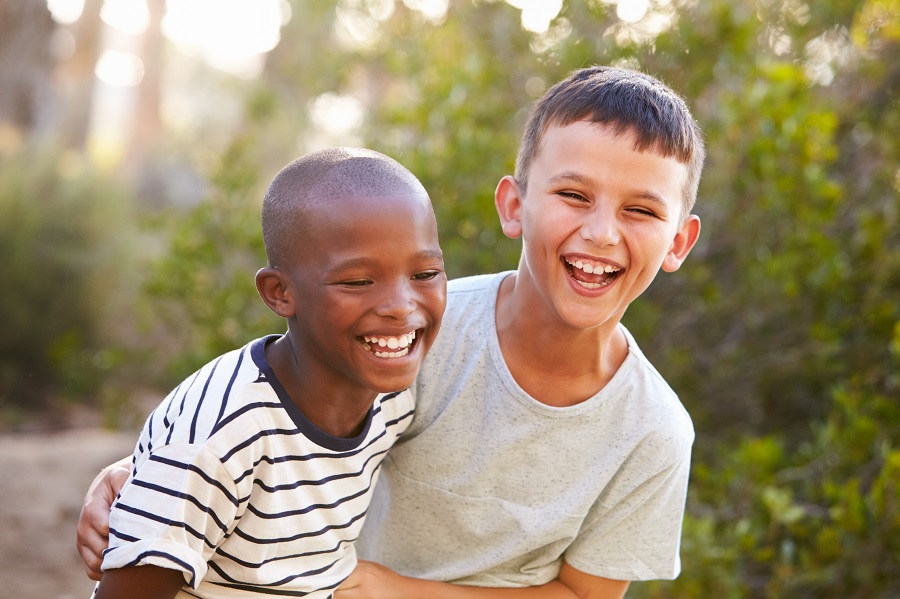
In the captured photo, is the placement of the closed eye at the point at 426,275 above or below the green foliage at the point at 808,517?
above

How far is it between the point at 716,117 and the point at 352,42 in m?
2.92

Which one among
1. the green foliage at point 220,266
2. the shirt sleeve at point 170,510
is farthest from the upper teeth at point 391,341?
the green foliage at point 220,266

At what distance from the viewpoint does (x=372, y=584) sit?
1939 millimetres

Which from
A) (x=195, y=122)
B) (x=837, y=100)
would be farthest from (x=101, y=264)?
(x=195, y=122)

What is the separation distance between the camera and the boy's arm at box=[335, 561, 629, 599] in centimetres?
195

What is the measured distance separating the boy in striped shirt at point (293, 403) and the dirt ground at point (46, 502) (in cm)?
289

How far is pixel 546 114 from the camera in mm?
2027

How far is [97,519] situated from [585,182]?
1168 millimetres

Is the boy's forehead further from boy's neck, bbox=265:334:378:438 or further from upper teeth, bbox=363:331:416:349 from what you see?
boy's neck, bbox=265:334:378:438

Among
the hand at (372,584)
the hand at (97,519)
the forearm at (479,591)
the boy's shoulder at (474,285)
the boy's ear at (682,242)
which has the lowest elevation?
the forearm at (479,591)

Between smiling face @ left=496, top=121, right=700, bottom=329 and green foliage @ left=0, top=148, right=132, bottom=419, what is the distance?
4842mm

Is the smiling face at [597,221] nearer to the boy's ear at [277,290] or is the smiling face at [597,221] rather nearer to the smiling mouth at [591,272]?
the smiling mouth at [591,272]

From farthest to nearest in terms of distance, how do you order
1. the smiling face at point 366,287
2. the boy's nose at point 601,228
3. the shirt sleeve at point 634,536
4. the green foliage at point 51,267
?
the green foliage at point 51,267
the shirt sleeve at point 634,536
the boy's nose at point 601,228
the smiling face at point 366,287

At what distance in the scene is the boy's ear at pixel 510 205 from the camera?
6.77 feet
